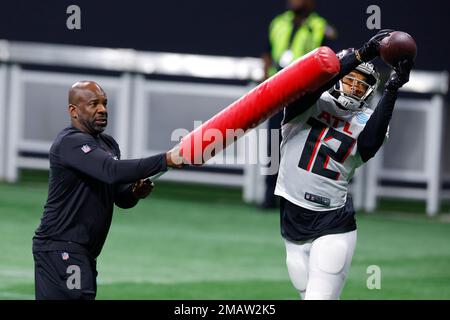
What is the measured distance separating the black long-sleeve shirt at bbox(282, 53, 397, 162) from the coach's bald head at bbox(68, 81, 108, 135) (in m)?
1.04

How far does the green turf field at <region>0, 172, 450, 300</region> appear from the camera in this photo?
27.9ft

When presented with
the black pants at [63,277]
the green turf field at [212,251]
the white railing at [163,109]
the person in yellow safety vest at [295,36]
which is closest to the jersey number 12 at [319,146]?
the black pants at [63,277]

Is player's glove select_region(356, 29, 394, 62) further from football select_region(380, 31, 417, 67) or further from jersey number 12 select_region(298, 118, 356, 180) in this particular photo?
jersey number 12 select_region(298, 118, 356, 180)

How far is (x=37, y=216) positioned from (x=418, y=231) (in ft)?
13.3

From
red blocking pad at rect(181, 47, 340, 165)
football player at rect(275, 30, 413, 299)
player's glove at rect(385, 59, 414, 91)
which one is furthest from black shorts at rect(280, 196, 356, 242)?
player's glove at rect(385, 59, 414, 91)

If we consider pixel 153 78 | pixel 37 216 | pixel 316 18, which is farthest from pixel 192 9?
pixel 37 216

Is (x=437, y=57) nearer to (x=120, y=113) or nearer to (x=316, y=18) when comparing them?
(x=316, y=18)

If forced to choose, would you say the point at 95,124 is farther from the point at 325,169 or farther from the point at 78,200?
the point at 325,169

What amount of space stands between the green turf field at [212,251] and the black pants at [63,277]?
7.58 feet

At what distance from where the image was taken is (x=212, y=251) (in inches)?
396

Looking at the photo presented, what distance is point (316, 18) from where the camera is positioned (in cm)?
1197

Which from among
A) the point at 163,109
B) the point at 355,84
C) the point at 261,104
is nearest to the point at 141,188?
the point at 261,104

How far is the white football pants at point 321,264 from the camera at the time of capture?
5.83 metres

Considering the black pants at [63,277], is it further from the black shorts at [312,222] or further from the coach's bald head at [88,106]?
the black shorts at [312,222]
